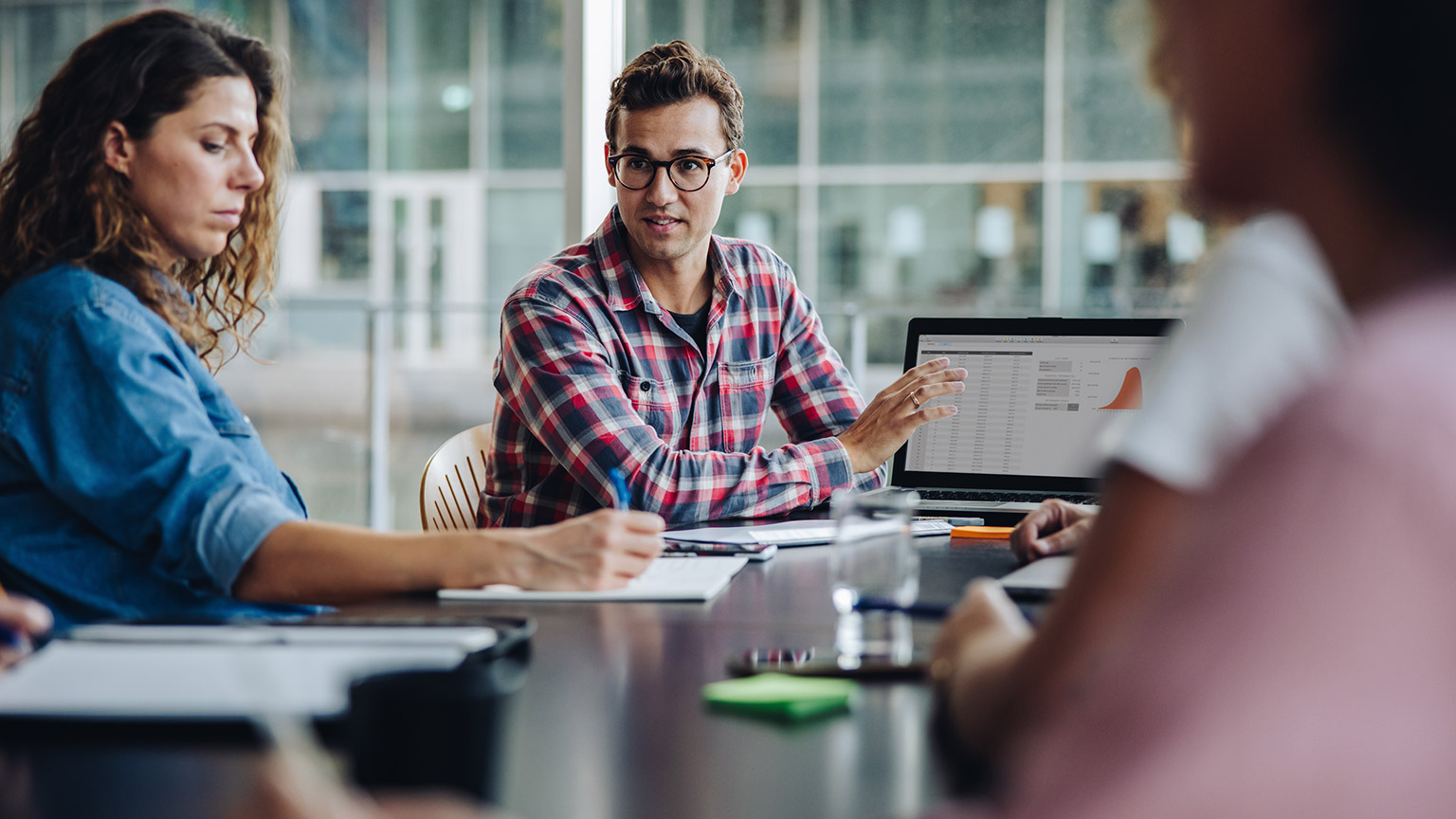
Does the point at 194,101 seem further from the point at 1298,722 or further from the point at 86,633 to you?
the point at 1298,722

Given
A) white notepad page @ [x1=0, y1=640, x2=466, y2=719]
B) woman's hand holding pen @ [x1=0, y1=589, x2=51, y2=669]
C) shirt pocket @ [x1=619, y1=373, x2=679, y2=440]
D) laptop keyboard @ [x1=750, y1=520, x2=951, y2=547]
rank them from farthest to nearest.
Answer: shirt pocket @ [x1=619, y1=373, x2=679, y2=440] < laptop keyboard @ [x1=750, y1=520, x2=951, y2=547] < woman's hand holding pen @ [x1=0, y1=589, x2=51, y2=669] < white notepad page @ [x1=0, y1=640, x2=466, y2=719]

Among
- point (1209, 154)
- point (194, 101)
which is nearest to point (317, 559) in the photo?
point (194, 101)

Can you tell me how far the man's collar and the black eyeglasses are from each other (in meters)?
0.08

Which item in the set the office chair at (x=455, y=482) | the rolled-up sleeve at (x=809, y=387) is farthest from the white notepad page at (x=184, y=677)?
the rolled-up sleeve at (x=809, y=387)

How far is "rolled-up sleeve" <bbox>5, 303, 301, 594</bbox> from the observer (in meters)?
1.14

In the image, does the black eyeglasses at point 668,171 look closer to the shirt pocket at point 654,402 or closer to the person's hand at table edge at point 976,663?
the shirt pocket at point 654,402

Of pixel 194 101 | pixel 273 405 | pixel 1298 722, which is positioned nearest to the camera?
pixel 1298 722

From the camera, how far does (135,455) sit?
1166 mm

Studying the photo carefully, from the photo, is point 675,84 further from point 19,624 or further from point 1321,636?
point 1321,636

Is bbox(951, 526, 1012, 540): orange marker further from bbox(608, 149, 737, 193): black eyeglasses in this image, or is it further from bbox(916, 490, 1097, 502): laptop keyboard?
bbox(608, 149, 737, 193): black eyeglasses

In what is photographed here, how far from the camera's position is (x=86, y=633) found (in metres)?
0.88

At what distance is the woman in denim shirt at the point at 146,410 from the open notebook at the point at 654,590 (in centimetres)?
1

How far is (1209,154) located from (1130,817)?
7.6 inches

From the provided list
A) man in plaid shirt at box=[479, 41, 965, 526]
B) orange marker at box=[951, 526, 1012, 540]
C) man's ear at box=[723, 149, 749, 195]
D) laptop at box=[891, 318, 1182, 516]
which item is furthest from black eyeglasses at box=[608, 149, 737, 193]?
orange marker at box=[951, 526, 1012, 540]
